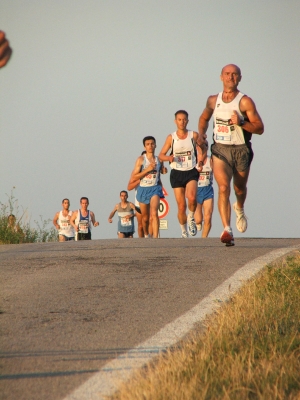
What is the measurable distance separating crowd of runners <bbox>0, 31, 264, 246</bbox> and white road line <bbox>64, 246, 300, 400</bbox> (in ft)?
4.81

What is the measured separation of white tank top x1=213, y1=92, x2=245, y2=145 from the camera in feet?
36.7

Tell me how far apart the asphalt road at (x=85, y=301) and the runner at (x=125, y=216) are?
37.1 ft

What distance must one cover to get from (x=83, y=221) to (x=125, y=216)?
1248mm

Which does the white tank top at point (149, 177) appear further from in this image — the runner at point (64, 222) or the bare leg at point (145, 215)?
the runner at point (64, 222)

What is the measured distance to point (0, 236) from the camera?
17750mm

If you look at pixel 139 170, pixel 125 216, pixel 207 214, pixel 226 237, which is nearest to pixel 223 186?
pixel 226 237

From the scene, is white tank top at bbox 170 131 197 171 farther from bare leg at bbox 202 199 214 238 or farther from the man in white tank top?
the man in white tank top

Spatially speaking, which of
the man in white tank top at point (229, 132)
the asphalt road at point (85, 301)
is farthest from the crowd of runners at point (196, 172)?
the asphalt road at point (85, 301)

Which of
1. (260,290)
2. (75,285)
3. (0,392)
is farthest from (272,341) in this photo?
(75,285)

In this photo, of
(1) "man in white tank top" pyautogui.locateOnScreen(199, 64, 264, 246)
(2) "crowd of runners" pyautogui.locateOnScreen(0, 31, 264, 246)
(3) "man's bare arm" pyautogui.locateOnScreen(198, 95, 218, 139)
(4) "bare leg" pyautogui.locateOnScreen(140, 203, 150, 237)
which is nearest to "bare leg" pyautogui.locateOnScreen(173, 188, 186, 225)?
(2) "crowd of runners" pyautogui.locateOnScreen(0, 31, 264, 246)

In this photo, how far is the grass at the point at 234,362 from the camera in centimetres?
381

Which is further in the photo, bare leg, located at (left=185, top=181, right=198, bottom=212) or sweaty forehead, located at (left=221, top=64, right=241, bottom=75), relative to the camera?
bare leg, located at (left=185, top=181, right=198, bottom=212)

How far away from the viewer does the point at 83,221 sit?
23.5 metres

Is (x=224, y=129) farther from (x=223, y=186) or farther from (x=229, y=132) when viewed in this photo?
(x=223, y=186)
